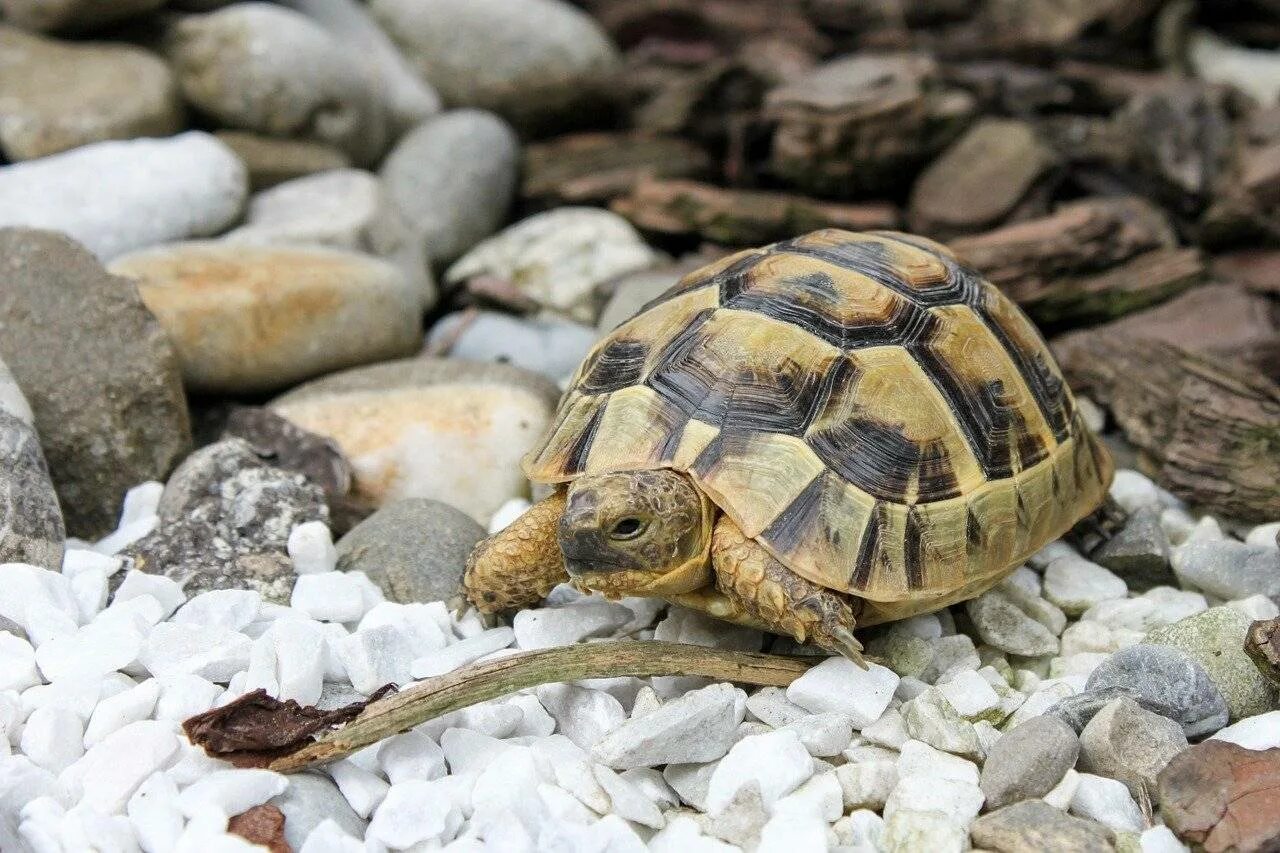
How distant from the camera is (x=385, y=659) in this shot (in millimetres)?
2334

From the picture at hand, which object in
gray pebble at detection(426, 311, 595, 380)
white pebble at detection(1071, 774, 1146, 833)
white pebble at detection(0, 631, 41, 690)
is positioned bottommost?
gray pebble at detection(426, 311, 595, 380)

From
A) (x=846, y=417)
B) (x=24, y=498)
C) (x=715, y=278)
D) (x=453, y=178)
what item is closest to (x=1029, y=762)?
(x=846, y=417)

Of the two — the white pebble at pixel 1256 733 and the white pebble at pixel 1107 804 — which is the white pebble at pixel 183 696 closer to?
the white pebble at pixel 1107 804

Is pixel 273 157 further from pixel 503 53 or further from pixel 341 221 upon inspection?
pixel 503 53

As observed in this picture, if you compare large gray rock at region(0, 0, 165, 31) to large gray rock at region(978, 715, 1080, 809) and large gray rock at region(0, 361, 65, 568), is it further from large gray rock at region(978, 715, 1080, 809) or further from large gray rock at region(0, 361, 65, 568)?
large gray rock at region(978, 715, 1080, 809)

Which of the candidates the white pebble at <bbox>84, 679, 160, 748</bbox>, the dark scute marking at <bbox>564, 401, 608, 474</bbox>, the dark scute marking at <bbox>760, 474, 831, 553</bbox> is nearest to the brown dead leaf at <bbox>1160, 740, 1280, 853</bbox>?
the dark scute marking at <bbox>760, 474, 831, 553</bbox>

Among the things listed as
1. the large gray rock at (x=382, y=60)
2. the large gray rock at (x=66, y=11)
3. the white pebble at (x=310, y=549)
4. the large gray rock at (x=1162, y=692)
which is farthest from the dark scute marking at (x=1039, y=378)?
the large gray rock at (x=66, y=11)

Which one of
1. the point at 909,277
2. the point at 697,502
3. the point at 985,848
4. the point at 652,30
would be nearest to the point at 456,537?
the point at 697,502

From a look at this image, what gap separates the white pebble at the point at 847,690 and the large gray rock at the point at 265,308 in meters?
1.94

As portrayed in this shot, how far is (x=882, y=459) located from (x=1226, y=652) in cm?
76

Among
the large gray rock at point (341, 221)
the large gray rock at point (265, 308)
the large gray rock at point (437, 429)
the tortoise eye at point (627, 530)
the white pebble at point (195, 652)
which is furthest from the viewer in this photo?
the large gray rock at point (341, 221)

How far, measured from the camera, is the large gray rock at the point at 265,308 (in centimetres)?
328

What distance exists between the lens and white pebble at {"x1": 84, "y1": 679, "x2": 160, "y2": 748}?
80.1 inches

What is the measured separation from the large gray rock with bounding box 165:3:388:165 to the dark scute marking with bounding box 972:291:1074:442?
2762mm
